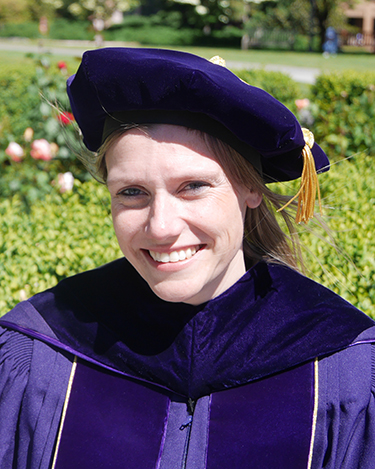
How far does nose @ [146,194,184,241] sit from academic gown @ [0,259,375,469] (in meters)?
0.36

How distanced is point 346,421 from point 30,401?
0.89m

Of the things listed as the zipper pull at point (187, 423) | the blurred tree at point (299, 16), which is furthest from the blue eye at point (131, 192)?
the blurred tree at point (299, 16)

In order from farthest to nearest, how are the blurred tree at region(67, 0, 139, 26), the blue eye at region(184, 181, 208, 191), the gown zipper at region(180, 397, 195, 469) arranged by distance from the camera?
1. the blurred tree at region(67, 0, 139, 26)
2. the gown zipper at region(180, 397, 195, 469)
3. the blue eye at region(184, 181, 208, 191)

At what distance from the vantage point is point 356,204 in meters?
3.00

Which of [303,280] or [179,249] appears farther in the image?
[303,280]

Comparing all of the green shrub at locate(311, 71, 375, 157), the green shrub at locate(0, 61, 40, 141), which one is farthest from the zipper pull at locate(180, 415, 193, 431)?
the green shrub at locate(0, 61, 40, 141)

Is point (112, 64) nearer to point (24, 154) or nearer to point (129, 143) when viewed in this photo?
point (129, 143)

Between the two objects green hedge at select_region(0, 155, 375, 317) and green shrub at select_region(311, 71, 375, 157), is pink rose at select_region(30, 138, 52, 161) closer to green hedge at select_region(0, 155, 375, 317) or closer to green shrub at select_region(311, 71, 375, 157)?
green hedge at select_region(0, 155, 375, 317)

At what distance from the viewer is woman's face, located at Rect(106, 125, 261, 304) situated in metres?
1.33

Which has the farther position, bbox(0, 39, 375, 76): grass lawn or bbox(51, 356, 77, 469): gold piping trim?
bbox(0, 39, 375, 76): grass lawn

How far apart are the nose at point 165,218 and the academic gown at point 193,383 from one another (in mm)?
361

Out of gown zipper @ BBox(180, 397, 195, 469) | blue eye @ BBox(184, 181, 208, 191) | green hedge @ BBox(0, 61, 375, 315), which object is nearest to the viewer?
blue eye @ BBox(184, 181, 208, 191)

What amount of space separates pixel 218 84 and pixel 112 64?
0.27 meters

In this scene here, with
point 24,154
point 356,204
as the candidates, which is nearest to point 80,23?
Result: point 24,154
